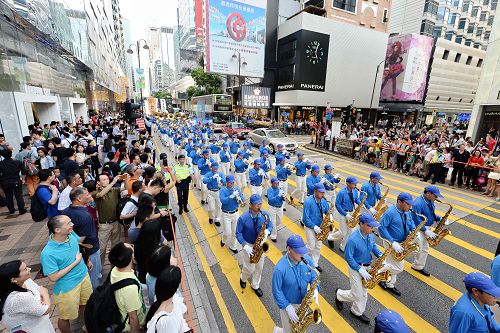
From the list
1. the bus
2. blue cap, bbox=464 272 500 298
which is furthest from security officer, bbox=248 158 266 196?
the bus

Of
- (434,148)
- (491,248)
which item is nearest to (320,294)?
(491,248)

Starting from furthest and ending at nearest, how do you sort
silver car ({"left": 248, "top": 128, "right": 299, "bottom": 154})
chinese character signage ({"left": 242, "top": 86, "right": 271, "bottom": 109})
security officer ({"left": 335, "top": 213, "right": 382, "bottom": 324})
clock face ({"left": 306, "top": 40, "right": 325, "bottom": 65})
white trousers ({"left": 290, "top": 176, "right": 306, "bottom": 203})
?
clock face ({"left": 306, "top": 40, "right": 325, "bottom": 65}), chinese character signage ({"left": 242, "top": 86, "right": 271, "bottom": 109}), silver car ({"left": 248, "top": 128, "right": 299, "bottom": 154}), white trousers ({"left": 290, "top": 176, "right": 306, "bottom": 203}), security officer ({"left": 335, "top": 213, "right": 382, "bottom": 324})

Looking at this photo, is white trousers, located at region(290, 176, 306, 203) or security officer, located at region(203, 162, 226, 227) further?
white trousers, located at region(290, 176, 306, 203)

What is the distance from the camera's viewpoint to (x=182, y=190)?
832cm

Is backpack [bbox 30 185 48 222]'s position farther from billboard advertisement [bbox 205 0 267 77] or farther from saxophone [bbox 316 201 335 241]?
billboard advertisement [bbox 205 0 267 77]

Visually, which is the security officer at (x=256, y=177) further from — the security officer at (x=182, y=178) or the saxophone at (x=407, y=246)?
the saxophone at (x=407, y=246)

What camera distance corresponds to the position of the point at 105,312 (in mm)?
2541

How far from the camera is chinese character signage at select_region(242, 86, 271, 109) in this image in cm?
3502

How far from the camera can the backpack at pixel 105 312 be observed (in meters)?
2.53

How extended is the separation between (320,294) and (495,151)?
16.3 metres

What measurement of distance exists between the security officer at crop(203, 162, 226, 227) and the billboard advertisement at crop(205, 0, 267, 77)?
3065 centimetres

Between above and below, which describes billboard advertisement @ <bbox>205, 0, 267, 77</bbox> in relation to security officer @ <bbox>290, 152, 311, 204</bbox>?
above

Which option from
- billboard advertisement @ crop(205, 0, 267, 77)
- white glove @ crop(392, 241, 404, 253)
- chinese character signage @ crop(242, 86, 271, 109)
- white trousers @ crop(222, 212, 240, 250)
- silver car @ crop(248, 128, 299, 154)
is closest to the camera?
white glove @ crop(392, 241, 404, 253)

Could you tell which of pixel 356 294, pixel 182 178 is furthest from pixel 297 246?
pixel 182 178
